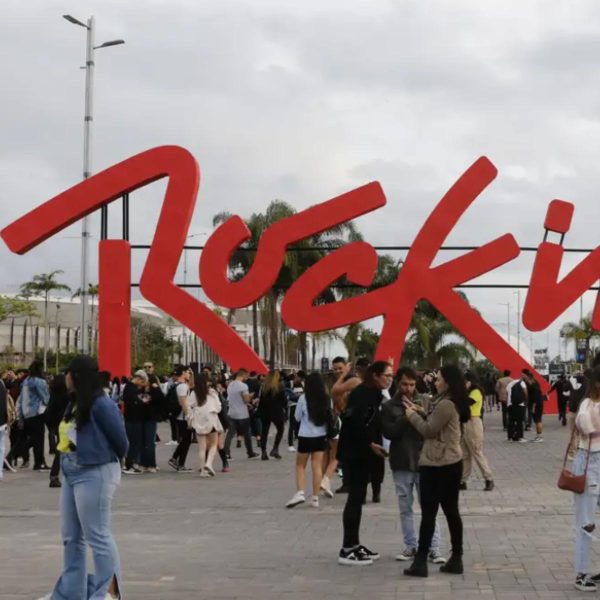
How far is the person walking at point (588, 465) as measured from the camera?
8648 millimetres

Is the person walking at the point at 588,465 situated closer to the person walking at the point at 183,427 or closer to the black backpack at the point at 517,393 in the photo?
the person walking at the point at 183,427

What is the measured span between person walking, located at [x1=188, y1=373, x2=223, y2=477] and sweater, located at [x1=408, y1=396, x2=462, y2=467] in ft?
30.9

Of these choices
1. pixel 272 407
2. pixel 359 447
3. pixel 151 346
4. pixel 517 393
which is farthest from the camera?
pixel 151 346

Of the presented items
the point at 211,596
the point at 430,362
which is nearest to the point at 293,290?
the point at 211,596

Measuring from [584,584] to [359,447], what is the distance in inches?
93.0

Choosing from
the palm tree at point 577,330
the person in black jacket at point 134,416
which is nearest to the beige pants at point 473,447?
the person in black jacket at point 134,416

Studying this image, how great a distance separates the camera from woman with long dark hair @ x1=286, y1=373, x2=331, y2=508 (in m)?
14.0

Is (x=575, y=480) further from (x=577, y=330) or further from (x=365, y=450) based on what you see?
(x=577, y=330)

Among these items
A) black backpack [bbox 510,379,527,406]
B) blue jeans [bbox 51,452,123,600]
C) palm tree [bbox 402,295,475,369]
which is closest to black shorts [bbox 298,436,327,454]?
blue jeans [bbox 51,452,123,600]

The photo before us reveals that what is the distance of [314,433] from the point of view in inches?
557

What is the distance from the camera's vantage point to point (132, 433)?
19359 millimetres

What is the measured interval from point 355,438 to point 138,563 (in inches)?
78.9

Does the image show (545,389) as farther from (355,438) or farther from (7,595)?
(7,595)

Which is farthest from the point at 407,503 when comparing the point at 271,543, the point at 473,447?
the point at 473,447
